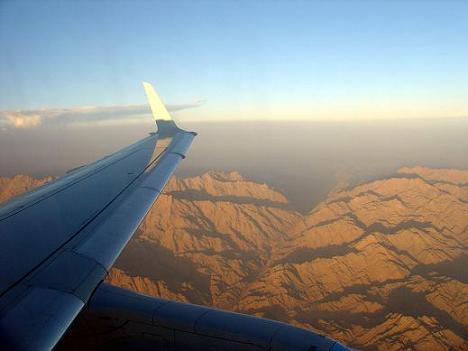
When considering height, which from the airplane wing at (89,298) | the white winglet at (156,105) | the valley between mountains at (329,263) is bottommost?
the valley between mountains at (329,263)

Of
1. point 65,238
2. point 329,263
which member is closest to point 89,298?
point 65,238

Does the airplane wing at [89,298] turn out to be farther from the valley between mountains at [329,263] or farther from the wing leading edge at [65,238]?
the valley between mountains at [329,263]

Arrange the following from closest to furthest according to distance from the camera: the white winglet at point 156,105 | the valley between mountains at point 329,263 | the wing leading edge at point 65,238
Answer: the wing leading edge at point 65,238, the white winglet at point 156,105, the valley between mountains at point 329,263

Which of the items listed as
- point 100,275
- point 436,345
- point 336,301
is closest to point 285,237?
point 336,301

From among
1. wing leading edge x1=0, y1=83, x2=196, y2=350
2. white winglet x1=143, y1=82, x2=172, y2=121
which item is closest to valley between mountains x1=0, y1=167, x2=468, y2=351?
white winglet x1=143, y1=82, x2=172, y2=121

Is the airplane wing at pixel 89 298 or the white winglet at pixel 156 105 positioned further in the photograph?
the white winglet at pixel 156 105

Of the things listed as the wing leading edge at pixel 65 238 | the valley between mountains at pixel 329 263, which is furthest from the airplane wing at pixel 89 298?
the valley between mountains at pixel 329 263
